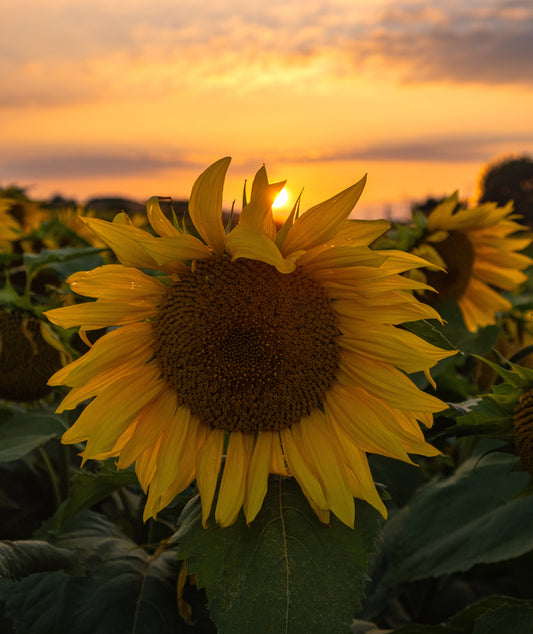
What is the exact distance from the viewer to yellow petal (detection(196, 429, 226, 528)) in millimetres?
1252

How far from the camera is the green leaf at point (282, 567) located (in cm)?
118

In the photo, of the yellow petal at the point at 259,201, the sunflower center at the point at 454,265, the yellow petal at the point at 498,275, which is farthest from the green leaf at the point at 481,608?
the yellow petal at the point at 498,275

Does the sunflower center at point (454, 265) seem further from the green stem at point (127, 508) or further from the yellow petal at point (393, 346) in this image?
the yellow petal at point (393, 346)

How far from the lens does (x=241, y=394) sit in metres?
1.30

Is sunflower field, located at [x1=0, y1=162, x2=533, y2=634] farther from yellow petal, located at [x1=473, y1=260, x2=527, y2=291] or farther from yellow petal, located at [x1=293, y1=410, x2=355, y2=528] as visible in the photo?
yellow petal, located at [x1=473, y1=260, x2=527, y2=291]

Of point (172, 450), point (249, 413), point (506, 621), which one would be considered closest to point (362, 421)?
point (249, 413)

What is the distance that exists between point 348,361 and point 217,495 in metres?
0.34

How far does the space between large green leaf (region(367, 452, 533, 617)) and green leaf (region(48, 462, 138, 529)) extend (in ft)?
2.57

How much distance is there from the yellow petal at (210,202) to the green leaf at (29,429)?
71cm

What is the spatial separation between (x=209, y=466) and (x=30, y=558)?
0.40 metres

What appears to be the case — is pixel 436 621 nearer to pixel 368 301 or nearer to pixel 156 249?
pixel 368 301

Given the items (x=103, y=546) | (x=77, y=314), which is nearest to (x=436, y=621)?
(x=103, y=546)

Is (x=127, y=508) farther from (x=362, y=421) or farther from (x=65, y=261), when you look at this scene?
(x=362, y=421)

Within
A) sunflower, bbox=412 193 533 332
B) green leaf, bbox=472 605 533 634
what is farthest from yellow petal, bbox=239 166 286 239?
sunflower, bbox=412 193 533 332
